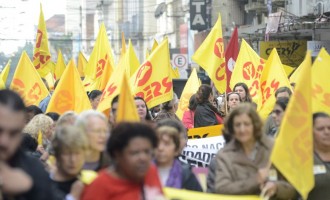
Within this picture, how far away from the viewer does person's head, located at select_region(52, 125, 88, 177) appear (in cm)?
672

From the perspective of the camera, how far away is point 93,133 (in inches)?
288

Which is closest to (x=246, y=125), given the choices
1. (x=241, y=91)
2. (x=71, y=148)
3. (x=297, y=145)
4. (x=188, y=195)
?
(x=297, y=145)

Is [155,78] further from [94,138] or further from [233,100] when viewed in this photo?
[94,138]

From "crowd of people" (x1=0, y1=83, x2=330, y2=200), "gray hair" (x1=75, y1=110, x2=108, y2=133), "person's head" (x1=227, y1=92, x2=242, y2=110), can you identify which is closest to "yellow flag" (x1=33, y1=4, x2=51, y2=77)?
"person's head" (x1=227, y1=92, x2=242, y2=110)

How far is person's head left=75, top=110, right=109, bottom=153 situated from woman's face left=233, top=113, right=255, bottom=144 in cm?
89

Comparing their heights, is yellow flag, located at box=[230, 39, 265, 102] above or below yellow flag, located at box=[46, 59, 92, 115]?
below

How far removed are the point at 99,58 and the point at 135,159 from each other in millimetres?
13817

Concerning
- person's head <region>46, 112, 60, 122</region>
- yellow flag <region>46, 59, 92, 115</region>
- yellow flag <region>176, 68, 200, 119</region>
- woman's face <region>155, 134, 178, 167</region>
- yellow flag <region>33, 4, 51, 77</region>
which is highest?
woman's face <region>155, 134, 178, 167</region>

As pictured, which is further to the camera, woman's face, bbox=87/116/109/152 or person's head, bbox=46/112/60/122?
person's head, bbox=46/112/60/122

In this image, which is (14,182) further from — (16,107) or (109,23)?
(109,23)

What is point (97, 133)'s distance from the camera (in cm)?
732

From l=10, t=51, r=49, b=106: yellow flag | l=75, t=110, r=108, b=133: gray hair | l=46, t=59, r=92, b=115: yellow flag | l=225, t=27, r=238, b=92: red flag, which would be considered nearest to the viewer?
l=75, t=110, r=108, b=133: gray hair

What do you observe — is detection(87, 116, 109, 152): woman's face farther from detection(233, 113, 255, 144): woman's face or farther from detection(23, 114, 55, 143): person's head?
detection(23, 114, 55, 143): person's head

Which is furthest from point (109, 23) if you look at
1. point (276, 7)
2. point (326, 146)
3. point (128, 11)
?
point (326, 146)
